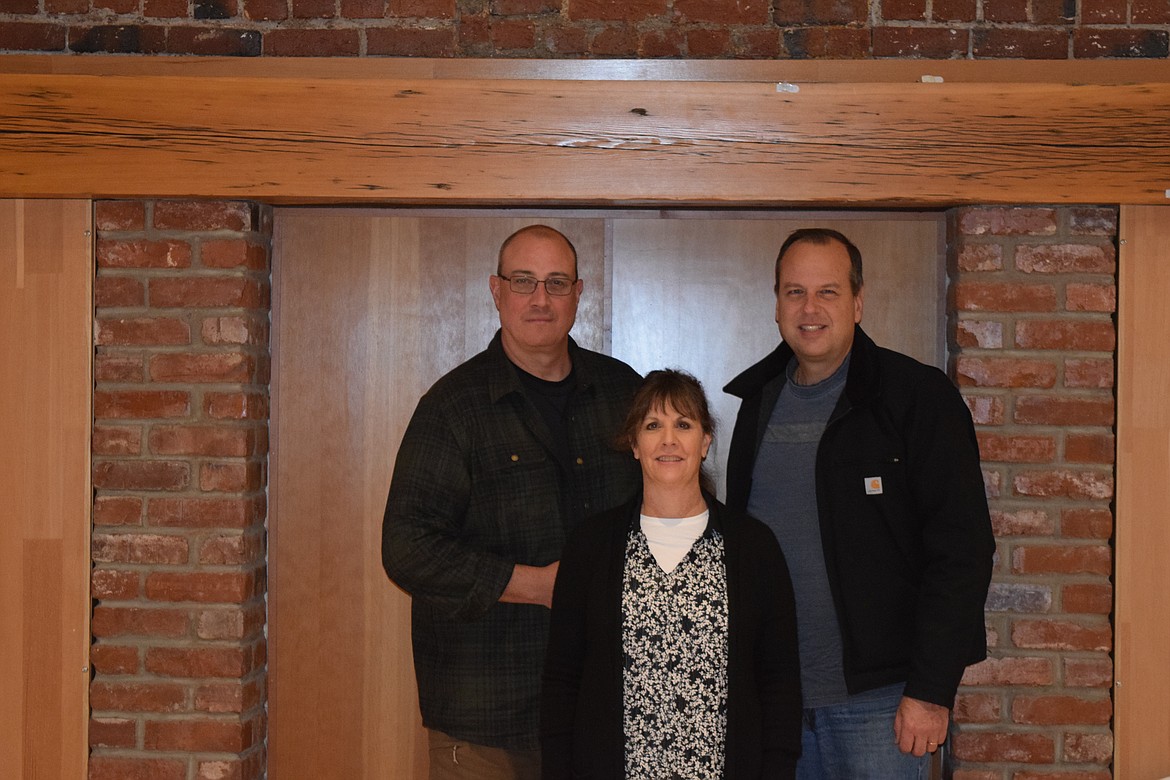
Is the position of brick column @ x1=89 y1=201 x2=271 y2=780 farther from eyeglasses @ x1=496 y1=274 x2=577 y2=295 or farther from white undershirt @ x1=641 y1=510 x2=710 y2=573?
white undershirt @ x1=641 y1=510 x2=710 y2=573

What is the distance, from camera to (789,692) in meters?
2.03

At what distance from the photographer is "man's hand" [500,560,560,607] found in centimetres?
230

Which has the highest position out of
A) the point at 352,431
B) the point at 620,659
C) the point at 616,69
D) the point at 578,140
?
the point at 616,69

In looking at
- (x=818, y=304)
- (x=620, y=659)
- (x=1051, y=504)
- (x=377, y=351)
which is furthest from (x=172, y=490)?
(x=1051, y=504)

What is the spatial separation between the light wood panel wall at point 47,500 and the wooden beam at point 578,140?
0.77ft

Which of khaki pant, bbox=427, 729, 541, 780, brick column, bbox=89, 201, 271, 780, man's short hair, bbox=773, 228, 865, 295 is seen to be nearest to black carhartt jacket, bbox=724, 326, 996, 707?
man's short hair, bbox=773, 228, 865, 295

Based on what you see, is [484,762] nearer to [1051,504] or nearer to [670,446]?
[670,446]

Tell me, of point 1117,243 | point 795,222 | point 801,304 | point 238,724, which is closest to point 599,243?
point 795,222

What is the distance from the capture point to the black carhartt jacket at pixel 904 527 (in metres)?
2.15

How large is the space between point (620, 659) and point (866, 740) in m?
0.59

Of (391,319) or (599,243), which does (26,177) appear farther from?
(599,243)

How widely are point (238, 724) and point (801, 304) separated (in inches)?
66.0

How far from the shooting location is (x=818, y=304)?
91.1 inches

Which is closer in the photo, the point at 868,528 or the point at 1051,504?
the point at 868,528
